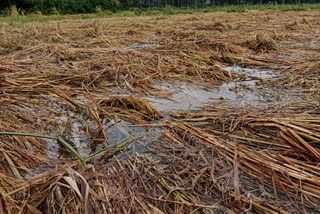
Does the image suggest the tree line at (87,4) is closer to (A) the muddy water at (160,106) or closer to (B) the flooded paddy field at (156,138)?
(B) the flooded paddy field at (156,138)

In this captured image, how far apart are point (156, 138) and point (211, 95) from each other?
0.91m

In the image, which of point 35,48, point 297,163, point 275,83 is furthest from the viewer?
point 35,48

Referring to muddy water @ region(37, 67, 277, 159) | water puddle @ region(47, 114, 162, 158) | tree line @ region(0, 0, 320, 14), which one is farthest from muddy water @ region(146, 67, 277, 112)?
tree line @ region(0, 0, 320, 14)

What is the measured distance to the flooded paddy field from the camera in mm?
1284

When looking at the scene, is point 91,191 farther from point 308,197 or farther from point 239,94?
point 239,94

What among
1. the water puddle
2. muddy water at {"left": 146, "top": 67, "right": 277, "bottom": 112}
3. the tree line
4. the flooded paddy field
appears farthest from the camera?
the tree line

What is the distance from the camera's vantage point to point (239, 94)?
8.27 ft

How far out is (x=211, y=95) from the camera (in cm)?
252

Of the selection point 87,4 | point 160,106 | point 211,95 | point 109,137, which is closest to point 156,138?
point 109,137

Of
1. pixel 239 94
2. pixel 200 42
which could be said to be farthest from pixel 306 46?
pixel 239 94

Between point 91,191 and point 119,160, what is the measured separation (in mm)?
319

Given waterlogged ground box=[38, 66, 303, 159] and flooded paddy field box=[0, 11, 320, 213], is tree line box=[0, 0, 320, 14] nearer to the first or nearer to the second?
flooded paddy field box=[0, 11, 320, 213]

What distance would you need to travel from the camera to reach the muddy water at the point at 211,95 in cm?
227

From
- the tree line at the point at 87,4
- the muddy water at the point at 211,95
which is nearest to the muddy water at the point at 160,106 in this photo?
the muddy water at the point at 211,95
